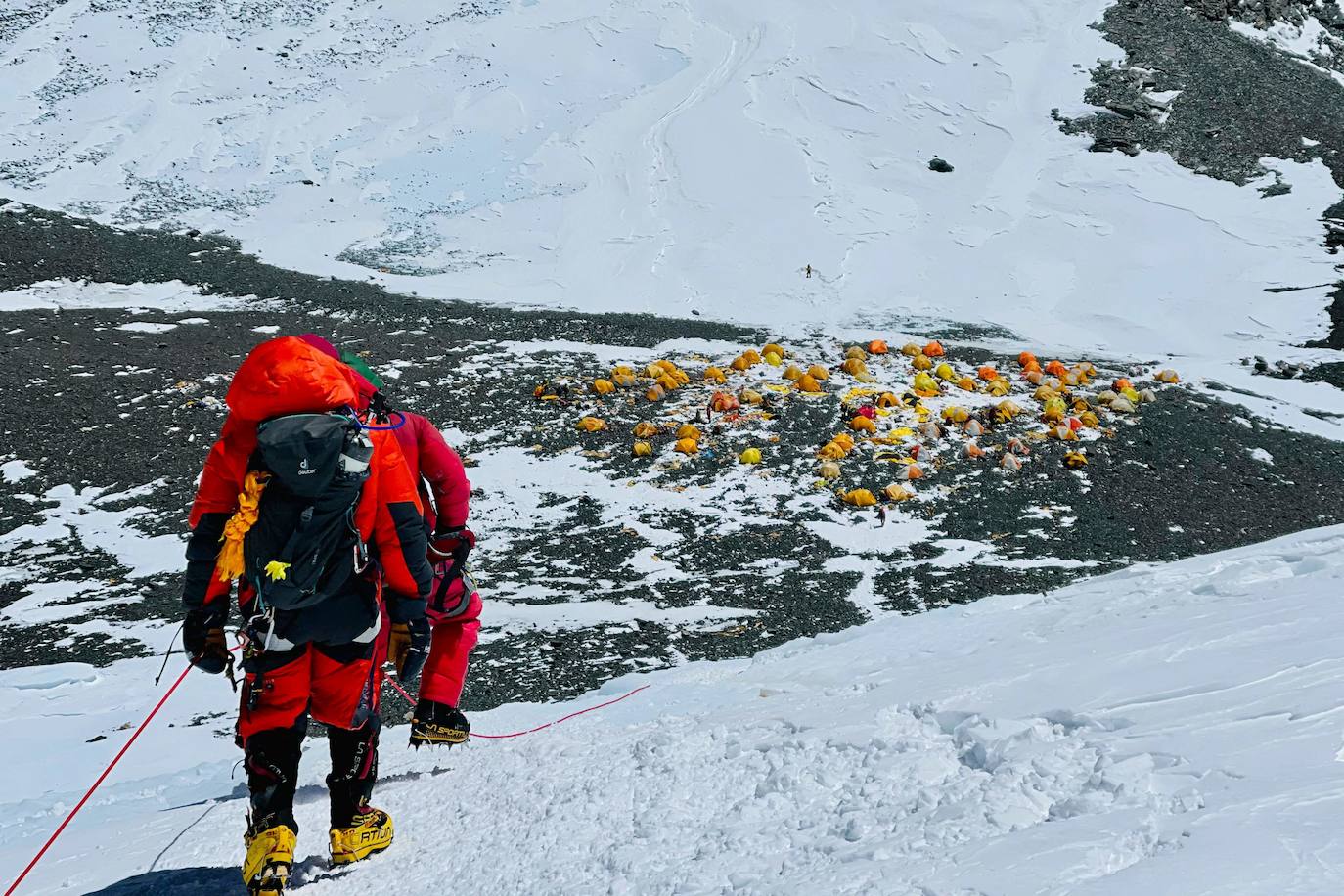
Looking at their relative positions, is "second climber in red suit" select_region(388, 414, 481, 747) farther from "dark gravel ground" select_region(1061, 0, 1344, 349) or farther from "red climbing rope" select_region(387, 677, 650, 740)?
"dark gravel ground" select_region(1061, 0, 1344, 349)

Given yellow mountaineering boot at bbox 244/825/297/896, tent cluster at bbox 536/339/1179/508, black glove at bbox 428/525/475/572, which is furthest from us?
tent cluster at bbox 536/339/1179/508

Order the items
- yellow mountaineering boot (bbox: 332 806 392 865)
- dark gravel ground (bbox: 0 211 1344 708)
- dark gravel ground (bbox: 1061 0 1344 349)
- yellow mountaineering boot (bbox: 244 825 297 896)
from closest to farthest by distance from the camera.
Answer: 1. yellow mountaineering boot (bbox: 244 825 297 896)
2. yellow mountaineering boot (bbox: 332 806 392 865)
3. dark gravel ground (bbox: 0 211 1344 708)
4. dark gravel ground (bbox: 1061 0 1344 349)

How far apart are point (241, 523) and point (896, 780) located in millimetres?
2374

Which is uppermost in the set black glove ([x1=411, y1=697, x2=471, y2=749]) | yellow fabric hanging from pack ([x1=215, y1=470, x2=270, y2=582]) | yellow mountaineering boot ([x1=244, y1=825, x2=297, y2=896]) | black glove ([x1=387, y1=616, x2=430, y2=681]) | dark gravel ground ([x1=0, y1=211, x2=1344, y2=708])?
yellow fabric hanging from pack ([x1=215, y1=470, x2=270, y2=582])

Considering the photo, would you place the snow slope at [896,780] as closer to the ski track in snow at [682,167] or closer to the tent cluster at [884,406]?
the tent cluster at [884,406]

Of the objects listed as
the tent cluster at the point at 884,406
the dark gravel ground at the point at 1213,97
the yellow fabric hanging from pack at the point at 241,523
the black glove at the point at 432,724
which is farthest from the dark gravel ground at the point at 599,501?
the dark gravel ground at the point at 1213,97

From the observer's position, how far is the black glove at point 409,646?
3826 millimetres

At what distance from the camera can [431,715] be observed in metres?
4.46

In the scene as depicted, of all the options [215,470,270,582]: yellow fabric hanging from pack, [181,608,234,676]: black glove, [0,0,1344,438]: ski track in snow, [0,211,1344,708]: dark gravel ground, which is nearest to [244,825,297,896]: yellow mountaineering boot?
[181,608,234,676]: black glove

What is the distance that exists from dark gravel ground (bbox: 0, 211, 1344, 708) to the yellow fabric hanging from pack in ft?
11.3

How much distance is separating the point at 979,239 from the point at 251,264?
13.1 m

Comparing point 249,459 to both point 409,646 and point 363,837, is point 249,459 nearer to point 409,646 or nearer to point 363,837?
point 409,646

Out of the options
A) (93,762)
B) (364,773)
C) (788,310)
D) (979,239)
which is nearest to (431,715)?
(364,773)

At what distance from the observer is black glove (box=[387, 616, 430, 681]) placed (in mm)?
3826
